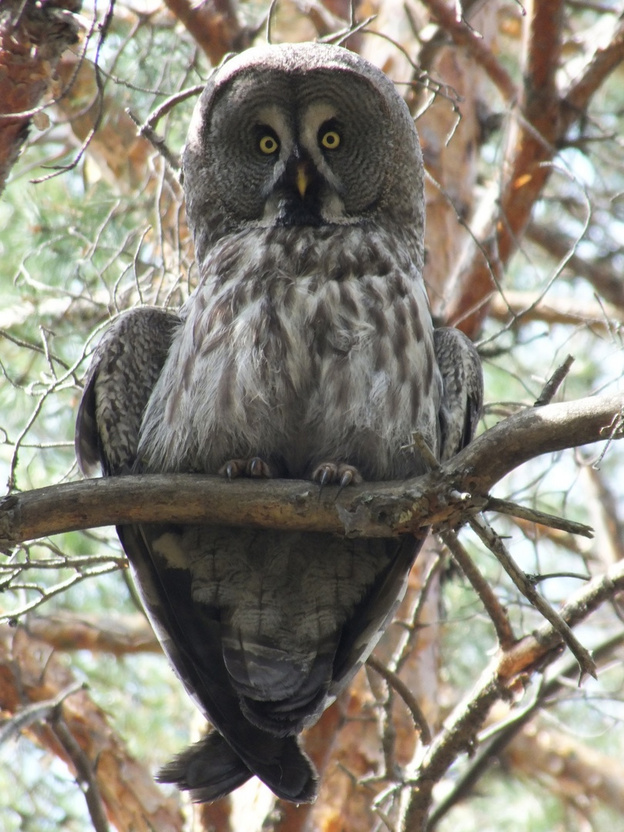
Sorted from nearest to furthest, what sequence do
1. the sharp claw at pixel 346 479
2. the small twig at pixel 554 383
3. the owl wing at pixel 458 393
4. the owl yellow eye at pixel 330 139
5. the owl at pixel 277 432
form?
1. the small twig at pixel 554 383
2. the sharp claw at pixel 346 479
3. the owl at pixel 277 432
4. the owl wing at pixel 458 393
5. the owl yellow eye at pixel 330 139

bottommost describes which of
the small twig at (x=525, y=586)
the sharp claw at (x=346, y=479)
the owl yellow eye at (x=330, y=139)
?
the small twig at (x=525, y=586)

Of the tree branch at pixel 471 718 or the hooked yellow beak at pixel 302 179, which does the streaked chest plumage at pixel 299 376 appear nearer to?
the hooked yellow beak at pixel 302 179

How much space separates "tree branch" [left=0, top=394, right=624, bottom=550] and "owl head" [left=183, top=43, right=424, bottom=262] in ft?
3.91

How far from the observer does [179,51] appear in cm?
552

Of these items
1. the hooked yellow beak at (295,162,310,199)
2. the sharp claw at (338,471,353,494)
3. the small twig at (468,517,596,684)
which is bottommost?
the small twig at (468,517,596,684)

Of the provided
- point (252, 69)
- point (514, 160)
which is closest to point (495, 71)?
point (514, 160)

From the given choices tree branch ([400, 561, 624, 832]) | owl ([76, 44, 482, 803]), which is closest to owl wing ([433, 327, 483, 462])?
owl ([76, 44, 482, 803])

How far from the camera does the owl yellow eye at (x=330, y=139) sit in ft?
11.9

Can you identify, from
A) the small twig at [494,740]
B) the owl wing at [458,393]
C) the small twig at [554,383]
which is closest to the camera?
the small twig at [554,383]

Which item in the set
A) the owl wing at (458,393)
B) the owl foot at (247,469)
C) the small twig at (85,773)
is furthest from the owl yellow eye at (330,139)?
the small twig at (85,773)

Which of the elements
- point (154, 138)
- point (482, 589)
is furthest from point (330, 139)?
point (482, 589)

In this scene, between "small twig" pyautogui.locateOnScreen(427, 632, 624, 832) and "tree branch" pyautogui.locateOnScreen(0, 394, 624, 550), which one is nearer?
"tree branch" pyautogui.locateOnScreen(0, 394, 624, 550)

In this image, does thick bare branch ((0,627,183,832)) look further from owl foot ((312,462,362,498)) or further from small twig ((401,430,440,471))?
small twig ((401,430,440,471))

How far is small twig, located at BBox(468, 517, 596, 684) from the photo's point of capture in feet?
7.73
